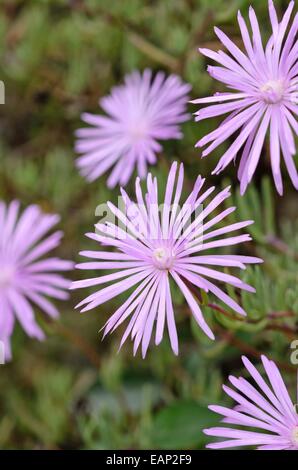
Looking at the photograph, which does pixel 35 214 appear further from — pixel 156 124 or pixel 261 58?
pixel 261 58

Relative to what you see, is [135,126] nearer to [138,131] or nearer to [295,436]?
[138,131]

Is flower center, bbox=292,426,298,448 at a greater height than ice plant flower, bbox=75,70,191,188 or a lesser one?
lesser

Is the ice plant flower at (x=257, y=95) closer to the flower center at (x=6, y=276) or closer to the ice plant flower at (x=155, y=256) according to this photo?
the ice plant flower at (x=155, y=256)

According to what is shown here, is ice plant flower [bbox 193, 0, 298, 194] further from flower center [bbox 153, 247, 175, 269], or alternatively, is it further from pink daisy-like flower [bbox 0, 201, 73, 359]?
pink daisy-like flower [bbox 0, 201, 73, 359]

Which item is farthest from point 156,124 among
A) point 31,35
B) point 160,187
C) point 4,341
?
point 31,35

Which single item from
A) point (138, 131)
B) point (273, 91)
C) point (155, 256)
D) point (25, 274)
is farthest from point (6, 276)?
point (273, 91)

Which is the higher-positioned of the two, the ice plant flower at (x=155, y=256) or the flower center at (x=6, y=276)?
the flower center at (x=6, y=276)

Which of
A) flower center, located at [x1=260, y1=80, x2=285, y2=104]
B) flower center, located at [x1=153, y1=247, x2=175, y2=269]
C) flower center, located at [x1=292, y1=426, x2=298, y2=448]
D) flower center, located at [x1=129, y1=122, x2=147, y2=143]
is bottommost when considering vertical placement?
flower center, located at [x1=292, y1=426, x2=298, y2=448]

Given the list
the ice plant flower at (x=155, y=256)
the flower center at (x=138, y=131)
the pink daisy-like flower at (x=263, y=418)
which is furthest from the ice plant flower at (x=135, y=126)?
the pink daisy-like flower at (x=263, y=418)

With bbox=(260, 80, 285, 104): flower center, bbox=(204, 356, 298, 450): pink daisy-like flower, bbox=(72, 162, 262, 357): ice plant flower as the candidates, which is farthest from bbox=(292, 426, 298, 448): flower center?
bbox=(260, 80, 285, 104): flower center
